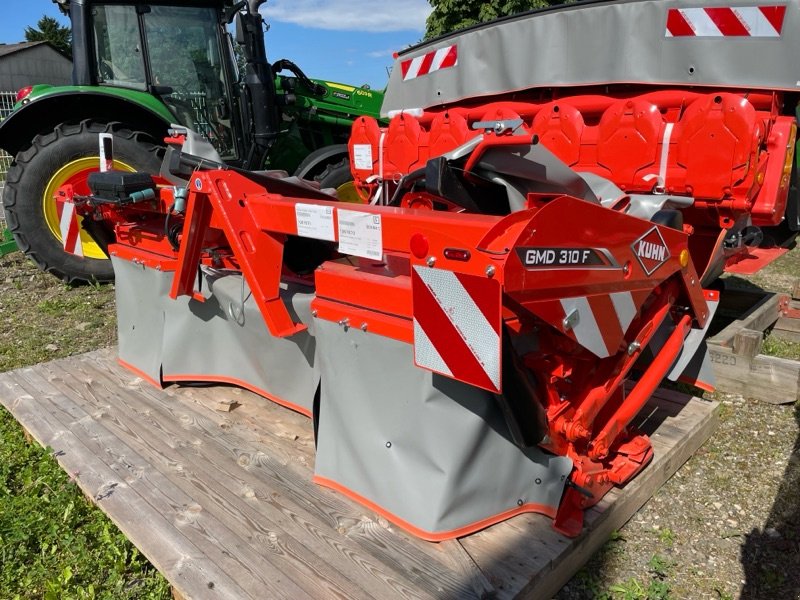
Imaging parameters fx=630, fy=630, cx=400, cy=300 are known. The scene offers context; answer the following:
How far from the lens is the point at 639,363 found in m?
2.52

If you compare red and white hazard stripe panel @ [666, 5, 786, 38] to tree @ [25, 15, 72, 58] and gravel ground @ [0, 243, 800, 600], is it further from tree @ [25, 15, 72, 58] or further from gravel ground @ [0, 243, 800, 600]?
tree @ [25, 15, 72, 58]

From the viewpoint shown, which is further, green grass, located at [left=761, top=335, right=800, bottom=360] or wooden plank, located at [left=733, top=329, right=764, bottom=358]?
green grass, located at [left=761, top=335, right=800, bottom=360]

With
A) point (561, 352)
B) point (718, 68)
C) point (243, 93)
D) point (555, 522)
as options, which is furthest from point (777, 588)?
point (243, 93)

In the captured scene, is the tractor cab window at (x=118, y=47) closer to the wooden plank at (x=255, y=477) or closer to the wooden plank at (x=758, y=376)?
the wooden plank at (x=255, y=477)

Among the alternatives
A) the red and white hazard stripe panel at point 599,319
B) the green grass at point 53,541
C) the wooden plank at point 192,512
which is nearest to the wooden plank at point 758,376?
the red and white hazard stripe panel at point 599,319

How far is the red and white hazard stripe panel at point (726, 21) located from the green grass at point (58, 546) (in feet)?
10.5

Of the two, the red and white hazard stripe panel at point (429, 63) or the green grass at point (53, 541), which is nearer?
the green grass at point (53, 541)

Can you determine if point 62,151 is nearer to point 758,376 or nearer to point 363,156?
point 363,156

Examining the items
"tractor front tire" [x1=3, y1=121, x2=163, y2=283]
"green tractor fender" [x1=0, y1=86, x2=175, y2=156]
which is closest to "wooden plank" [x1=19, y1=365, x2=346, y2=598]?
"tractor front tire" [x1=3, y1=121, x2=163, y2=283]

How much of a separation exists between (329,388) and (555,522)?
87cm

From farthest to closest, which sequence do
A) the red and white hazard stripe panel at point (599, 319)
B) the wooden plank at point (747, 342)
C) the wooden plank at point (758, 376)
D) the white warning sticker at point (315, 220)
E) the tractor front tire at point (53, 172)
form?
the tractor front tire at point (53, 172) < the wooden plank at point (747, 342) < the wooden plank at point (758, 376) < the white warning sticker at point (315, 220) < the red and white hazard stripe panel at point (599, 319)

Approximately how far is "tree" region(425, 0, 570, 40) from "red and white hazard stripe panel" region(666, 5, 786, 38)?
15707 mm

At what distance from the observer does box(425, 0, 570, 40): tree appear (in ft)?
57.5

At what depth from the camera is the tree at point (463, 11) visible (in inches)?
690
